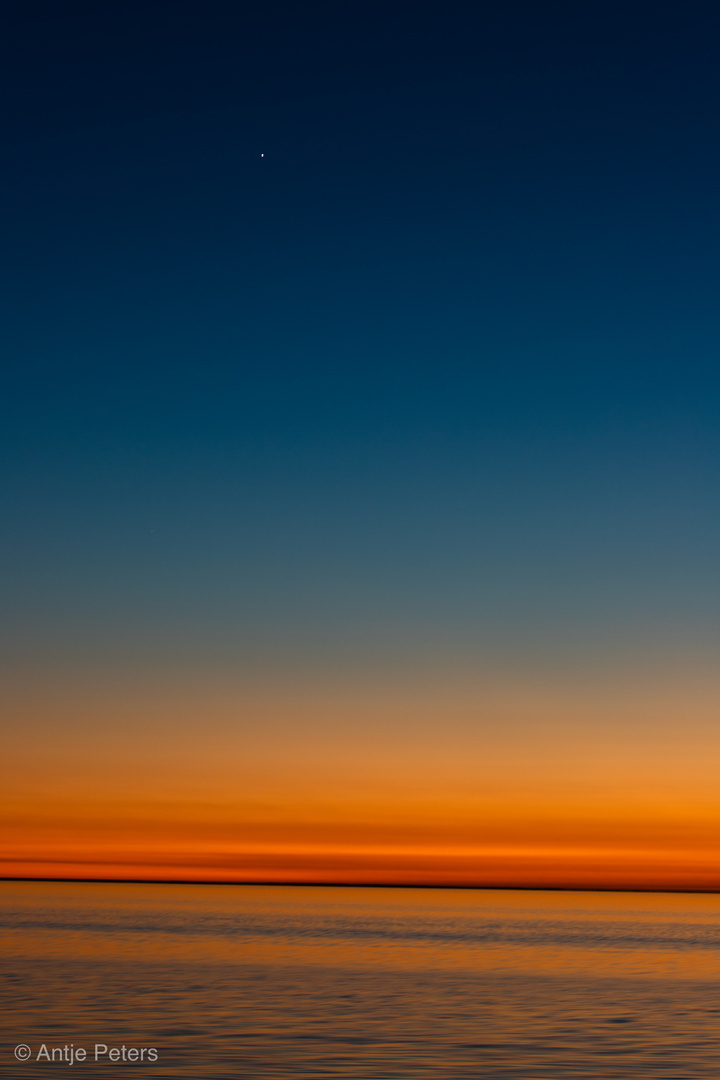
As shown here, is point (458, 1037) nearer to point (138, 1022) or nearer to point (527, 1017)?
point (527, 1017)

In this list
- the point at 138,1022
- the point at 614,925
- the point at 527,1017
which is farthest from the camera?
the point at 614,925

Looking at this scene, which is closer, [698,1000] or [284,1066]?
[284,1066]

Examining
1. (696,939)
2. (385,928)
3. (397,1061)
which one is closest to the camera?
(397,1061)

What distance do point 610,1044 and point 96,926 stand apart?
7399 centimetres

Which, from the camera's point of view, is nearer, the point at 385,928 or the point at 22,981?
the point at 22,981

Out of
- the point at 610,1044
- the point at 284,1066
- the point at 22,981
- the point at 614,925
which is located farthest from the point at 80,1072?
the point at 614,925

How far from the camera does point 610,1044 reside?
3331 cm

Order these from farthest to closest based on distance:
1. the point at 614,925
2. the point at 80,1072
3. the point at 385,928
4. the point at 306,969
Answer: the point at 614,925
the point at 385,928
the point at 306,969
the point at 80,1072

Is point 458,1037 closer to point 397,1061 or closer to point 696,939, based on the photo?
point 397,1061

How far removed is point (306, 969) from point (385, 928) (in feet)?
184

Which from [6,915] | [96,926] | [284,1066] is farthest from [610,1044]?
[6,915]

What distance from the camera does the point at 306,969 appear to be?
58062 millimetres

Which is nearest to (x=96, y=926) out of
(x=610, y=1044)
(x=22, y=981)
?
(x=22, y=981)

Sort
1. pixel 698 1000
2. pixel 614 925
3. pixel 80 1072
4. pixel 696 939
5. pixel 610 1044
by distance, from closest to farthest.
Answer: pixel 80 1072 → pixel 610 1044 → pixel 698 1000 → pixel 696 939 → pixel 614 925
